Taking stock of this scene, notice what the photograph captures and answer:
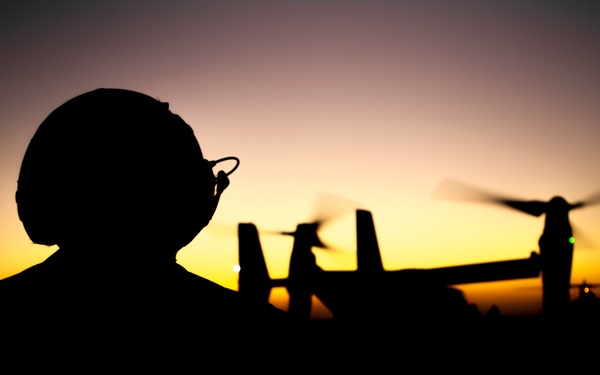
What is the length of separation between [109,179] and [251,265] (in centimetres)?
1547

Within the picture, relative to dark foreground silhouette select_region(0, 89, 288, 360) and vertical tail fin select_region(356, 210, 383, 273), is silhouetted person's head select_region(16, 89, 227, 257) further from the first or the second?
vertical tail fin select_region(356, 210, 383, 273)

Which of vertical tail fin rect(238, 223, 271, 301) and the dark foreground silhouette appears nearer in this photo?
the dark foreground silhouette

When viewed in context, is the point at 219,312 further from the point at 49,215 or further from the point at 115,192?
the point at 49,215

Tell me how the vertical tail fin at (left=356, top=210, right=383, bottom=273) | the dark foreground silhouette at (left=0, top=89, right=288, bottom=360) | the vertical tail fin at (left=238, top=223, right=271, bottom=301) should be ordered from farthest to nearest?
the vertical tail fin at (left=238, top=223, right=271, bottom=301) → the vertical tail fin at (left=356, top=210, right=383, bottom=273) → the dark foreground silhouette at (left=0, top=89, right=288, bottom=360)

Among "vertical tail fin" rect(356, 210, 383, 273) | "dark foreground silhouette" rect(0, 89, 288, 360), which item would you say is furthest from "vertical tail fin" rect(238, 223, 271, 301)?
"dark foreground silhouette" rect(0, 89, 288, 360)

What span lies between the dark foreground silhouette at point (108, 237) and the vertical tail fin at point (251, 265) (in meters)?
14.9

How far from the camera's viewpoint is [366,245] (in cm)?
1133

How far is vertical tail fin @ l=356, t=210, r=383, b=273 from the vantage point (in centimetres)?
1091

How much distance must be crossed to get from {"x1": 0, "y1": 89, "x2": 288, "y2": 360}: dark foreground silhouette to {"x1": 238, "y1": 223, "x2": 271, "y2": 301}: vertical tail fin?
48.9ft

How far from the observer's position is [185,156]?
1.97 meters

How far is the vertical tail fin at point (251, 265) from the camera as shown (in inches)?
652

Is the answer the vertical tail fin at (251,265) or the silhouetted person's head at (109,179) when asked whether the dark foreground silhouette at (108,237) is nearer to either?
the silhouetted person's head at (109,179)

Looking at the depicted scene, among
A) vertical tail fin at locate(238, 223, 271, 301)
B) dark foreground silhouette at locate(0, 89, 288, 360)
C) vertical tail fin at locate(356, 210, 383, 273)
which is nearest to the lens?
dark foreground silhouette at locate(0, 89, 288, 360)

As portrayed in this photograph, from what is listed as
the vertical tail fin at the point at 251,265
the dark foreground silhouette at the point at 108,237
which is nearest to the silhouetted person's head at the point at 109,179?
the dark foreground silhouette at the point at 108,237
